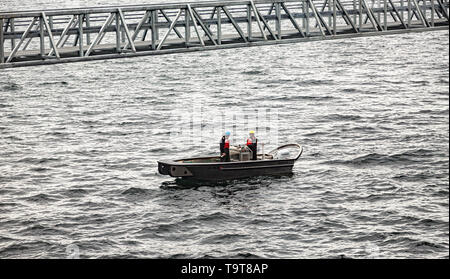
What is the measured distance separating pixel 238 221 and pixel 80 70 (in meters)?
63.1

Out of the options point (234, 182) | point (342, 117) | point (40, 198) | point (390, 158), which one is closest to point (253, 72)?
point (342, 117)

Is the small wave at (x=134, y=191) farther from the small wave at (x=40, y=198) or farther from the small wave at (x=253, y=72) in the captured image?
the small wave at (x=253, y=72)

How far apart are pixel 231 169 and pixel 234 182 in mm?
827

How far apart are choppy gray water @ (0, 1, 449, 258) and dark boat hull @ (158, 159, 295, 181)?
0.57m

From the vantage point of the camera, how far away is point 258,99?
244 feet

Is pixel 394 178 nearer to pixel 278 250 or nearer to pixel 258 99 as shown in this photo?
pixel 278 250

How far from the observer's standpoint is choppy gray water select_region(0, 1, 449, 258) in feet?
118

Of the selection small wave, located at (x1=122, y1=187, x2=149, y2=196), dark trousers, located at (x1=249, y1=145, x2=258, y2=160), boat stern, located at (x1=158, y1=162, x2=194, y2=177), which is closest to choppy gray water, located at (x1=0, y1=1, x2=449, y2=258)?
small wave, located at (x1=122, y1=187, x2=149, y2=196)

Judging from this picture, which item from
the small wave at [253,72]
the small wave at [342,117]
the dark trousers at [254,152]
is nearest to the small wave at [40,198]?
the dark trousers at [254,152]

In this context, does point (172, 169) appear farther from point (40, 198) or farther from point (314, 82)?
point (314, 82)

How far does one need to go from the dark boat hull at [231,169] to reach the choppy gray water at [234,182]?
0.57m

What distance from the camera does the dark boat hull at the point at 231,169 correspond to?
46.3 meters

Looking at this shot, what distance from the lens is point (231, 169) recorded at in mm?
46719

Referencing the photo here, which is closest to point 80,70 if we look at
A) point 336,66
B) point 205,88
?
point 205,88
